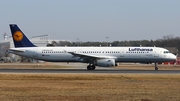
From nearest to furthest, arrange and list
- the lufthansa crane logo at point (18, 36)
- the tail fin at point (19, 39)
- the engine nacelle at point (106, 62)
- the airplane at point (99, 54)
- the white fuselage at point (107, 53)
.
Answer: the engine nacelle at point (106, 62), the airplane at point (99, 54), the white fuselage at point (107, 53), the tail fin at point (19, 39), the lufthansa crane logo at point (18, 36)

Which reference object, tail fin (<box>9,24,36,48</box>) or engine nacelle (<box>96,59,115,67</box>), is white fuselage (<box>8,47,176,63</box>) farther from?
engine nacelle (<box>96,59,115,67</box>)

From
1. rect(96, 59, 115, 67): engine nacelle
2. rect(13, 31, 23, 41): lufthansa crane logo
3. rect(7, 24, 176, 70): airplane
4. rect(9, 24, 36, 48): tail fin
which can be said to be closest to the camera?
rect(96, 59, 115, 67): engine nacelle

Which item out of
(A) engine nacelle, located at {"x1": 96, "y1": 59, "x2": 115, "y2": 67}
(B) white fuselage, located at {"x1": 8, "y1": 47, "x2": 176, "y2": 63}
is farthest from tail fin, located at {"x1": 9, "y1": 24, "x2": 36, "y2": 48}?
(A) engine nacelle, located at {"x1": 96, "y1": 59, "x2": 115, "y2": 67}

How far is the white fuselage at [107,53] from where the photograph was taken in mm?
50438

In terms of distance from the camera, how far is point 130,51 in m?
50.3

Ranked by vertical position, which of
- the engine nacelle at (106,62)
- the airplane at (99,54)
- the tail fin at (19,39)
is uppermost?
the tail fin at (19,39)

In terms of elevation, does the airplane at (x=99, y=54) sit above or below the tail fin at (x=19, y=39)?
below

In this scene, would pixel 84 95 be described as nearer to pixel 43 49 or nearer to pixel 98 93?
pixel 98 93

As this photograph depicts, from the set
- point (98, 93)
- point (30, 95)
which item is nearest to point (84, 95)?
point (98, 93)

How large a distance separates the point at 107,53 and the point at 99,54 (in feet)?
3.49

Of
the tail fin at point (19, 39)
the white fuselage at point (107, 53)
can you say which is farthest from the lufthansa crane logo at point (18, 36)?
the white fuselage at point (107, 53)

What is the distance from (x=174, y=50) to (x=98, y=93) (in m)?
101

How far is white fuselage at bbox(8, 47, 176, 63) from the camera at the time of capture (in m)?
50.4

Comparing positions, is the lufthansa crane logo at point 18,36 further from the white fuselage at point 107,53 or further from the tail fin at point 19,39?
the white fuselage at point 107,53
